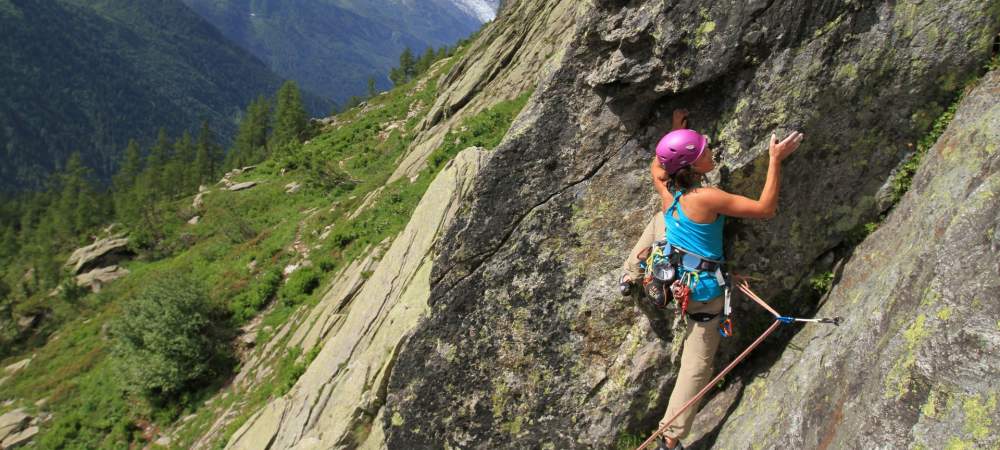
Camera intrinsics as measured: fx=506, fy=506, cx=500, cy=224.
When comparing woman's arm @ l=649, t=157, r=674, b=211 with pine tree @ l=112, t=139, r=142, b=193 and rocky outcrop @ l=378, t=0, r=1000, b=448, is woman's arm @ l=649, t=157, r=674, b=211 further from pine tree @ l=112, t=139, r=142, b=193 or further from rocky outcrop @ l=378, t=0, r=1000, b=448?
pine tree @ l=112, t=139, r=142, b=193

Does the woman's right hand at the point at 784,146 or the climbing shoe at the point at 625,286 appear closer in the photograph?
the woman's right hand at the point at 784,146

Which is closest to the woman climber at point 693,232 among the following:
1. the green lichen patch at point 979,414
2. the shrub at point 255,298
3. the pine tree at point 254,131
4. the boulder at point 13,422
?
the green lichen patch at point 979,414

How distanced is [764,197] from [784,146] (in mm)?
846

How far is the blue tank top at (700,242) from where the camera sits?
7055 mm

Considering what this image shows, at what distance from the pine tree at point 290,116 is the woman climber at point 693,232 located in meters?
91.7

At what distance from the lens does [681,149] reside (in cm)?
682

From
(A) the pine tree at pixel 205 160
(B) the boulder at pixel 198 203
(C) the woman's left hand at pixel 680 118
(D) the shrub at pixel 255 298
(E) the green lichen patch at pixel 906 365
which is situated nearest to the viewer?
(E) the green lichen patch at pixel 906 365

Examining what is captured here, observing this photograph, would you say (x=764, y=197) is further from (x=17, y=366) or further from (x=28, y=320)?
(x=28, y=320)

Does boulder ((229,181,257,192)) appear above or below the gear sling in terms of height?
below

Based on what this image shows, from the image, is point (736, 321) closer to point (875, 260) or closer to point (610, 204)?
point (875, 260)

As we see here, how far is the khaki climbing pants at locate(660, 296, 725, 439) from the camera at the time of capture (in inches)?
292

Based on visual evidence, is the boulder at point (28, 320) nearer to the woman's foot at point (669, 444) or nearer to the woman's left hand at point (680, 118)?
the woman's foot at point (669, 444)

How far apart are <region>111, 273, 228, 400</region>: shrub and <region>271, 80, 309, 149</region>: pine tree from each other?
2598 inches

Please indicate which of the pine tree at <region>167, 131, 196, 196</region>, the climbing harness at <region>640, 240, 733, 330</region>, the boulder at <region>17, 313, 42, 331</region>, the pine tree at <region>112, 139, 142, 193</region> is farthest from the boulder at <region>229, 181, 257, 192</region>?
the pine tree at <region>112, 139, 142, 193</region>
